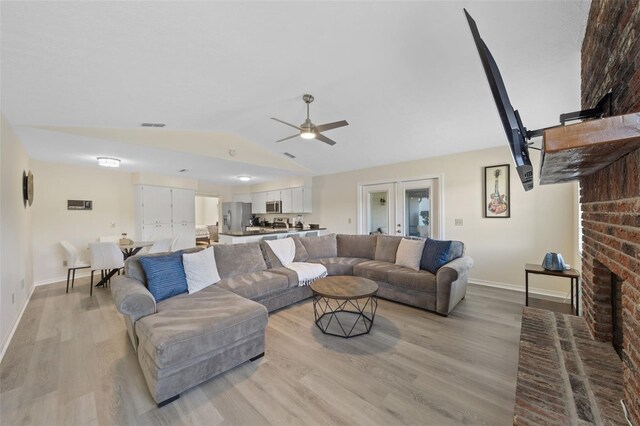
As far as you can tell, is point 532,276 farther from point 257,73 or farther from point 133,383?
point 133,383

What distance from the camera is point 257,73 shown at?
2.56 meters

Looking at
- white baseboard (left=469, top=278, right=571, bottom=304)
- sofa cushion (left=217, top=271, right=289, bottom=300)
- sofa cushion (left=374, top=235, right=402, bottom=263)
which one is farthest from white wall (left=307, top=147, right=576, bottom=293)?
sofa cushion (left=217, top=271, right=289, bottom=300)

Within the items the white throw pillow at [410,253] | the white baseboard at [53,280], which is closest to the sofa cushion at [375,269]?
the white throw pillow at [410,253]

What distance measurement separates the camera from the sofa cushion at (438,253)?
10.9ft

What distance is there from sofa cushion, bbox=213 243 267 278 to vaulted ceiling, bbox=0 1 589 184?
6.20 ft

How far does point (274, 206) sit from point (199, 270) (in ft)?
15.6

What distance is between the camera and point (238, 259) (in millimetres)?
3301

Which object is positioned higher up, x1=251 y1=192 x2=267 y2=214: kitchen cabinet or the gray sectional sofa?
x1=251 y1=192 x2=267 y2=214: kitchen cabinet

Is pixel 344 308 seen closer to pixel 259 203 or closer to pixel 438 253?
pixel 438 253

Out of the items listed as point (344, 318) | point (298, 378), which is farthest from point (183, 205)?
point (298, 378)

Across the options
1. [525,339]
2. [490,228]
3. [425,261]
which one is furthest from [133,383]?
[490,228]

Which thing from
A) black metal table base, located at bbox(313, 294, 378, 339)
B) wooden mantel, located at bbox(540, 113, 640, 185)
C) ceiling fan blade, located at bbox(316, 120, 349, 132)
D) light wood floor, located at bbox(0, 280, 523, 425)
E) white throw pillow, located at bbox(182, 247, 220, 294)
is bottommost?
light wood floor, located at bbox(0, 280, 523, 425)

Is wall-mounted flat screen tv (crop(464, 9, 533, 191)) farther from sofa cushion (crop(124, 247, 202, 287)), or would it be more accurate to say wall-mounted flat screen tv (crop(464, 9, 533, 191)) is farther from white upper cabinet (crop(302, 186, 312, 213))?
white upper cabinet (crop(302, 186, 312, 213))

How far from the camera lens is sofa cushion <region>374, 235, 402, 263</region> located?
408 cm
